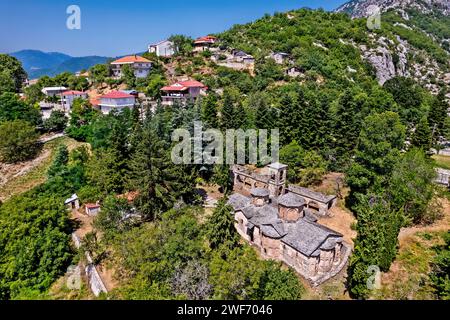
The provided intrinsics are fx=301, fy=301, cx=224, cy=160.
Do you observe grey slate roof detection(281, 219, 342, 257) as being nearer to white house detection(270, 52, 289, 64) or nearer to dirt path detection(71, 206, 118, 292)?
dirt path detection(71, 206, 118, 292)

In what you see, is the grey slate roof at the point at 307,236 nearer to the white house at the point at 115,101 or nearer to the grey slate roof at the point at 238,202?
the grey slate roof at the point at 238,202

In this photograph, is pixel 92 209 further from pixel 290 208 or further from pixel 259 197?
pixel 290 208

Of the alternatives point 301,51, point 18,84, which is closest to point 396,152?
point 301,51

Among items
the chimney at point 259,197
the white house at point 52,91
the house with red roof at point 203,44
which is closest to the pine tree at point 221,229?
the chimney at point 259,197

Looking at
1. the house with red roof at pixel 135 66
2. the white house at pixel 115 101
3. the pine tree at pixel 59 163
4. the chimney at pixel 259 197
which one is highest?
the house with red roof at pixel 135 66

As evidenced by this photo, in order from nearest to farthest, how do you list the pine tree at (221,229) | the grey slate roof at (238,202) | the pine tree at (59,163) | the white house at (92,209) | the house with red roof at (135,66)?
the pine tree at (221,229) → the grey slate roof at (238,202) → the white house at (92,209) → the pine tree at (59,163) → the house with red roof at (135,66)

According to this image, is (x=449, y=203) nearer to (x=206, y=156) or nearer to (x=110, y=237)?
(x=206, y=156)
